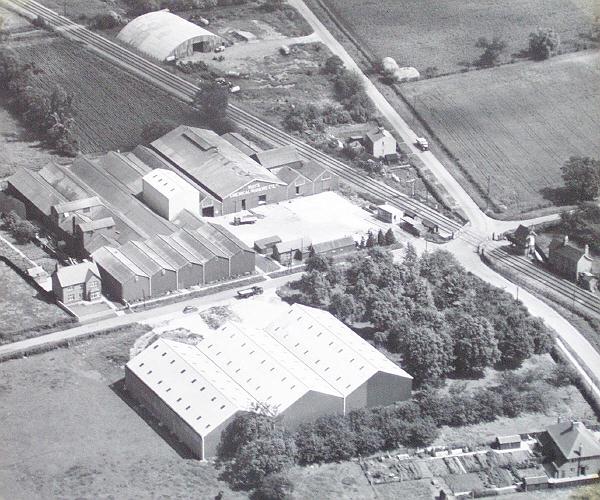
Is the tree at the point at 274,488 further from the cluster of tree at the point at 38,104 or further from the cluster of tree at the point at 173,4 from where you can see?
the cluster of tree at the point at 173,4

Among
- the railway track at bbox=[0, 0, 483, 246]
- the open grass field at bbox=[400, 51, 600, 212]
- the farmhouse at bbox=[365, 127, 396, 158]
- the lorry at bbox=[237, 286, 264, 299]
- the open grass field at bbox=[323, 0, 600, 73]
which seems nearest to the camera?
the lorry at bbox=[237, 286, 264, 299]

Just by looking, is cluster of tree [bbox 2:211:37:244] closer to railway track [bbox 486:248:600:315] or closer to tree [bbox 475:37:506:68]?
railway track [bbox 486:248:600:315]

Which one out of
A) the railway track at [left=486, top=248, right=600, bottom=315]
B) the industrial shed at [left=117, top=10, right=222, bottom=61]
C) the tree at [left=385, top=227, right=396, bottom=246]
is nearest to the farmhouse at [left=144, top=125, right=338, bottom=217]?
the tree at [left=385, top=227, right=396, bottom=246]

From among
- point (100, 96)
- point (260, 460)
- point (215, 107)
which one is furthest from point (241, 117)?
point (260, 460)

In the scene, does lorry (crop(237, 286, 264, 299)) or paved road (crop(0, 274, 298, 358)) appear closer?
paved road (crop(0, 274, 298, 358))

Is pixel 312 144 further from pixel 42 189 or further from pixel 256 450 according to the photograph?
pixel 256 450
